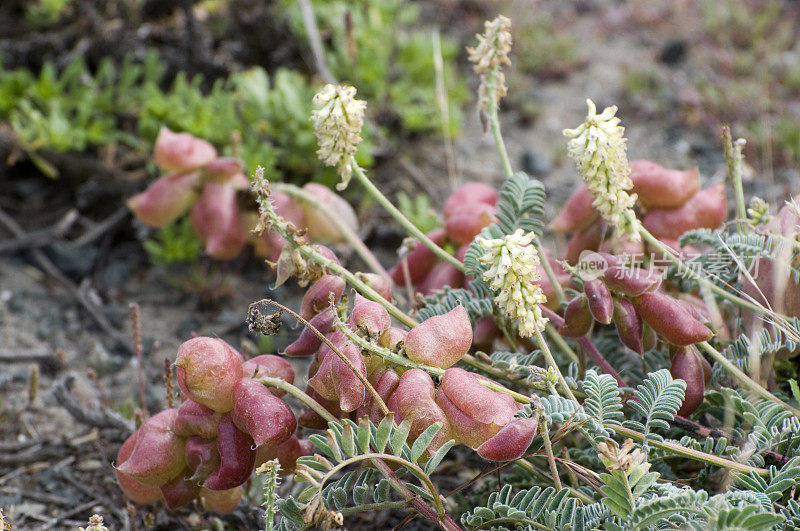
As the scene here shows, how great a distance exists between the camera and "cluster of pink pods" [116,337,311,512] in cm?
116

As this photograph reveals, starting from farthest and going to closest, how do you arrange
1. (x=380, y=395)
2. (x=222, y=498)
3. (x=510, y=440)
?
(x=222, y=498) < (x=380, y=395) < (x=510, y=440)

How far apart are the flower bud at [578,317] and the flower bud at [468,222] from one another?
38cm

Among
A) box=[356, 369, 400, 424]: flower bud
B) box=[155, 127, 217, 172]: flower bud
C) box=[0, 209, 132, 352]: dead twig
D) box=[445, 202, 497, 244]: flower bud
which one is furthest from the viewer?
box=[0, 209, 132, 352]: dead twig

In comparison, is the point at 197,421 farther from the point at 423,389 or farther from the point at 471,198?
the point at 471,198

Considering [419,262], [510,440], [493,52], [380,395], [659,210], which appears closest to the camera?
[510,440]

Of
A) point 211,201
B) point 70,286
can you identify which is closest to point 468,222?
point 211,201

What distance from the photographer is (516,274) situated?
1083 millimetres

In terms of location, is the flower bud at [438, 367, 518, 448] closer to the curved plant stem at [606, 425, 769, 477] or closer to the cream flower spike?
the curved plant stem at [606, 425, 769, 477]

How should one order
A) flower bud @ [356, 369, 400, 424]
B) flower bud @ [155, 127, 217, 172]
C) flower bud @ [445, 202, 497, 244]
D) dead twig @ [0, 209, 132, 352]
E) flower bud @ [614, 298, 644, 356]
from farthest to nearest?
dead twig @ [0, 209, 132, 352] < flower bud @ [155, 127, 217, 172] < flower bud @ [445, 202, 497, 244] < flower bud @ [614, 298, 644, 356] < flower bud @ [356, 369, 400, 424]

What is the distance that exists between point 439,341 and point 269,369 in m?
0.31

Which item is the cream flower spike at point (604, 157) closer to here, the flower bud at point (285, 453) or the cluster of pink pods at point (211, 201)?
the flower bud at point (285, 453)

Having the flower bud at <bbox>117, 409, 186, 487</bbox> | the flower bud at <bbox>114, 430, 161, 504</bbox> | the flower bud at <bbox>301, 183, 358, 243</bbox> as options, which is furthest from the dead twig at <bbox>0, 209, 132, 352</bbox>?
the flower bud at <bbox>117, 409, 186, 487</bbox>

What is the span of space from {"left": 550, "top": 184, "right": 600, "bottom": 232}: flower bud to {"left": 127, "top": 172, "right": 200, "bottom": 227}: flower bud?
102cm

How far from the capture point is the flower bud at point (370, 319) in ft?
3.83
